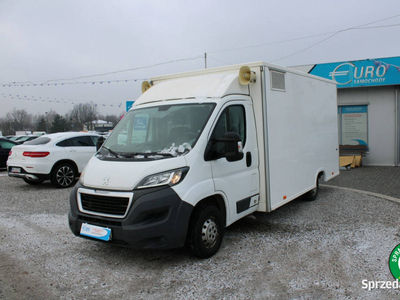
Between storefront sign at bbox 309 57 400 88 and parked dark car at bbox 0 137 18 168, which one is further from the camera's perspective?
parked dark car at bbox 0 137 18 168

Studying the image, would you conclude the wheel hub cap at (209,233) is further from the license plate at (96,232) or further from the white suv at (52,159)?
the white suv at (52,159)

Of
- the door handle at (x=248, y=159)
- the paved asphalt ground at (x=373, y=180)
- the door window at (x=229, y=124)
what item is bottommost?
the paved asphalt ground at (x=373, y=180)

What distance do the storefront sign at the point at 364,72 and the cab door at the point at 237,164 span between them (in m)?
9.41

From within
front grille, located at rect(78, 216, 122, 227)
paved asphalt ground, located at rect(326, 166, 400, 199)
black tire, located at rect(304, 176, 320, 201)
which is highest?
front grille, located at rect(78, 216, 122, 227)

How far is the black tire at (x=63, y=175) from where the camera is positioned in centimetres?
969

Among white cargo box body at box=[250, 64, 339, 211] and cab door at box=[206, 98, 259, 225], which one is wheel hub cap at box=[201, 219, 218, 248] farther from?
white cargo box body at box=[250, 64, 339, 211]

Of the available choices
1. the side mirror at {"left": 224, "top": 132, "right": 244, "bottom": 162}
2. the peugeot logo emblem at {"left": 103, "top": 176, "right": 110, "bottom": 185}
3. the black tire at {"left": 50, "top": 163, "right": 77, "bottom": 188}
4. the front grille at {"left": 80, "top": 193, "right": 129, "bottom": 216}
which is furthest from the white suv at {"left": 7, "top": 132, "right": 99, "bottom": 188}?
the side mirror at {"left": 224, "top": 132, "right": 244, "bottom": 162}

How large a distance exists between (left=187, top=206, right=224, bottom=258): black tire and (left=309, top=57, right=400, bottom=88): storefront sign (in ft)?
34.8

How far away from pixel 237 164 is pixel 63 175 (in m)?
6.73

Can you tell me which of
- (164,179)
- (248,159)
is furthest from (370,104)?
(164,179)

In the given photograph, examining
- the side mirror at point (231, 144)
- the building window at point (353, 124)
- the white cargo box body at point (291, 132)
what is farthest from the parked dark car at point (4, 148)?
the building window at point (353, 124)

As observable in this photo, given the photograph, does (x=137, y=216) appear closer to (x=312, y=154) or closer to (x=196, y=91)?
(x=196, y=91)

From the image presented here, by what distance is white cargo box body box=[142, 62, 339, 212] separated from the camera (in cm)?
509

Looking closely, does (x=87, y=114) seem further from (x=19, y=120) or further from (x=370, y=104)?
(x=370, y=104)
